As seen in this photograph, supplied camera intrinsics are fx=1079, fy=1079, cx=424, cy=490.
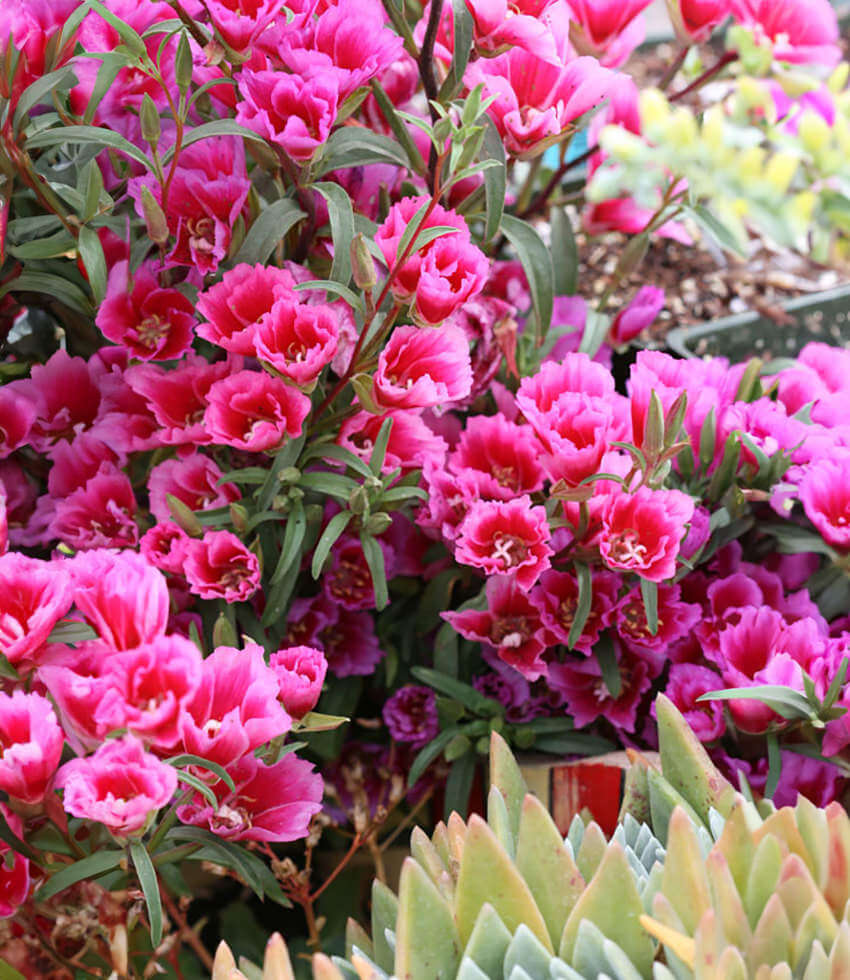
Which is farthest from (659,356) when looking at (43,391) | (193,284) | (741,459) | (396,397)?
(43,391)

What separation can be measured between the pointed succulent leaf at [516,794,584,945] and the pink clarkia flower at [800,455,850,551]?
0.37m

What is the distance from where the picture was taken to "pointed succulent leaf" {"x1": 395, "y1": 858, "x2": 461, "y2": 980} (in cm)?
49

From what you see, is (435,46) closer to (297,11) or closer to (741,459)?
Result: (297,11)

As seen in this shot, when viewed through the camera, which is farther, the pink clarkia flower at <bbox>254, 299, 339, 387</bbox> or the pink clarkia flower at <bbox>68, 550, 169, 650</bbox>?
the pink clarkia flower at <bbox>254, 299, 339, 387</bbox>

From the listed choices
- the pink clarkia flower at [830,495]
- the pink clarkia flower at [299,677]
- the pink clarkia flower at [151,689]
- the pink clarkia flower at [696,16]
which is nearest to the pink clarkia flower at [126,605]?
the pink clarkia flower at [151,689]

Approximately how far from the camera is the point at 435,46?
80 cm

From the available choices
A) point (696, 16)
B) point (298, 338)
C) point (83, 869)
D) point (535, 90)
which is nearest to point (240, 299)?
point (298, 338)

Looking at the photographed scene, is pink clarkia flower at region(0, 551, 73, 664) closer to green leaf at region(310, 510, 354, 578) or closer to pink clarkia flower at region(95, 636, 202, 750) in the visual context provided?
pink clarkia flower at region(95, 636, 202, 750)

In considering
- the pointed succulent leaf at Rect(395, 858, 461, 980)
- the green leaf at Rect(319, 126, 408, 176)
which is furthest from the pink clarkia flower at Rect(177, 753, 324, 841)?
the green leaf at Rect(319, 126, 408, 176)

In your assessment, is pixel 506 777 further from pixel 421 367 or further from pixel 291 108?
pixel 291 108

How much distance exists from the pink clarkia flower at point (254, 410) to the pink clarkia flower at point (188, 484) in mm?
64

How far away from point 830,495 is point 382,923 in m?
0.44

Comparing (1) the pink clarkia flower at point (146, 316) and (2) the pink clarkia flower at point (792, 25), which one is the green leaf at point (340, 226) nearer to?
(1) the pink clarkia flower at point (146, 316)

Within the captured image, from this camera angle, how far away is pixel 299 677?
64 cm
